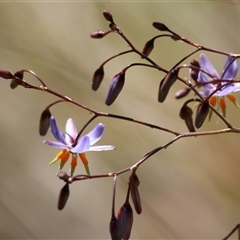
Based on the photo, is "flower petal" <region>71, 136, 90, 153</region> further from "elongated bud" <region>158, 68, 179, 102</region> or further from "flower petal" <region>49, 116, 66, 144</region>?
"elongated bud" <region>158, 68, 179, 102</region>

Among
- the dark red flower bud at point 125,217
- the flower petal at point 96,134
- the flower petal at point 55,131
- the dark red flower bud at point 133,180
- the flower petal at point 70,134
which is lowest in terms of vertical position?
the dark red flower bud at point 125,217

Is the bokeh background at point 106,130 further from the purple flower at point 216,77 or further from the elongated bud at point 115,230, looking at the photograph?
the elongated bud at point 115,230

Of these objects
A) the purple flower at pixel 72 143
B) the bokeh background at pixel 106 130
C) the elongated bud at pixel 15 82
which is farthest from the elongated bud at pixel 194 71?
the bokeh background at pixel 106 130

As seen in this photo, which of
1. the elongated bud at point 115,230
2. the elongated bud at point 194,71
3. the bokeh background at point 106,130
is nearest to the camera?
the elongated bud at point 115,230

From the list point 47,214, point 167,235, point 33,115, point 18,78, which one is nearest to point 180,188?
point 167,235

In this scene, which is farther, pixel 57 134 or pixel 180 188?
pixel 180 188

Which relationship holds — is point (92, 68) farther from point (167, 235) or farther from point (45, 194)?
point (167, 235)
